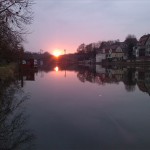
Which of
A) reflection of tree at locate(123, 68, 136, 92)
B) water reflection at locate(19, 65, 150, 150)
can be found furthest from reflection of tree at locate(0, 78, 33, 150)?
reflection of tree at locate(123, 68, 136, 92)

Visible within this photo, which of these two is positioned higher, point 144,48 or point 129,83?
point 144,48

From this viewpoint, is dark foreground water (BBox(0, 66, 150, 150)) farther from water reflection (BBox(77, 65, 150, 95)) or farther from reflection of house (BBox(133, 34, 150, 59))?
reflection of house (BBox(133, 34, 150, 59))

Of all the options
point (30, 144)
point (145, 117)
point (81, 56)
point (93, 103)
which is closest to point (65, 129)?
point (30, 144)

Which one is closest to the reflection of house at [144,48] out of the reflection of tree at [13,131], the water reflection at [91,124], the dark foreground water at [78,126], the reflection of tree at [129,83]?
the reflection of tree at [129,83]

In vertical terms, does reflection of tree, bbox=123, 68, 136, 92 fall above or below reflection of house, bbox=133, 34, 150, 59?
below

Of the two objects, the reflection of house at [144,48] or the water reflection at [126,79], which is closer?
the water reflection at [126,79]

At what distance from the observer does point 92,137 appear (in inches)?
404

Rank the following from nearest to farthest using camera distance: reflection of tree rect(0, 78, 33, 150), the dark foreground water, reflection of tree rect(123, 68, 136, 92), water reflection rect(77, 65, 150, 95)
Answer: reflection of tree rect(0, 78, 33, 150), the dark foreground water, reflection of tree rect(123, 68, 136, 92), water reflection rect(77, 65, 150, 95)

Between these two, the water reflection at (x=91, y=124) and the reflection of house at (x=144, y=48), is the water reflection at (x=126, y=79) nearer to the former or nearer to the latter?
the water reflection at (x=91, y=124)

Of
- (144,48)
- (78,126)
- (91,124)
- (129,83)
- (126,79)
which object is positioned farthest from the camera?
(144,48)

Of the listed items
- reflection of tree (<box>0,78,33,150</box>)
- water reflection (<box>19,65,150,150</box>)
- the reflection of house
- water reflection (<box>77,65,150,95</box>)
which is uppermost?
the reflection of house

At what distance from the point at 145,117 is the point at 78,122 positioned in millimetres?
2881

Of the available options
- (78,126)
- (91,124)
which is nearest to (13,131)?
(78,126)

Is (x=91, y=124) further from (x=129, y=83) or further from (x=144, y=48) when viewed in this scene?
(x=144, y=48)
